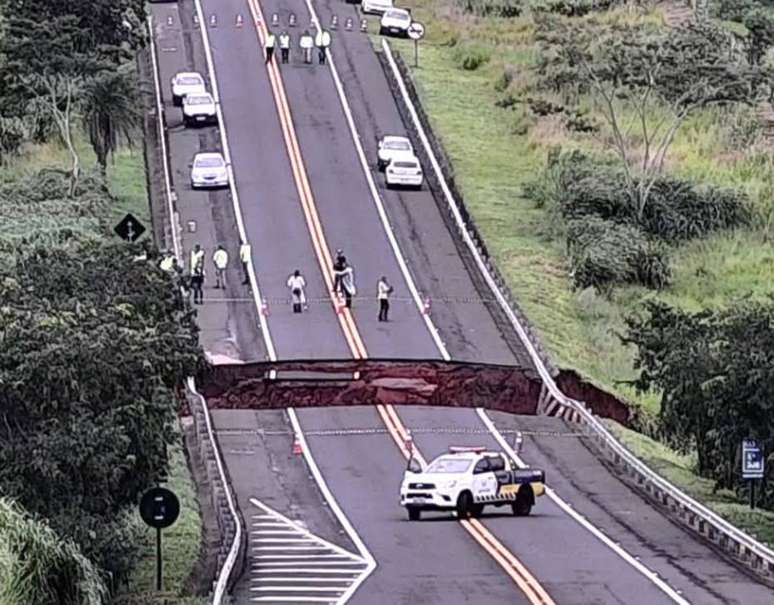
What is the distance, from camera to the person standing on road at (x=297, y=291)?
59062 millimetres

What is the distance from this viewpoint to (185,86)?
82375 mm

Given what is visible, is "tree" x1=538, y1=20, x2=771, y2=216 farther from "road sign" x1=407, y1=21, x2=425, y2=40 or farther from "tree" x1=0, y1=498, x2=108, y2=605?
"tree" x1=0, y1=498, x2=108, y2=605

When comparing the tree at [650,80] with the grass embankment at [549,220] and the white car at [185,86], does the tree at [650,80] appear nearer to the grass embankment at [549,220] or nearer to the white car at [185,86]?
the grass embankment at [549,220]

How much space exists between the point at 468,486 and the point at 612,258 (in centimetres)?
2980

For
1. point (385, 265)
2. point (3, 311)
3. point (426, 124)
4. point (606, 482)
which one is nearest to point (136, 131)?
point (426, 124)

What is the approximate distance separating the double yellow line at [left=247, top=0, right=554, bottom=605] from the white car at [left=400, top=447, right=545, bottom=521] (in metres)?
0.45

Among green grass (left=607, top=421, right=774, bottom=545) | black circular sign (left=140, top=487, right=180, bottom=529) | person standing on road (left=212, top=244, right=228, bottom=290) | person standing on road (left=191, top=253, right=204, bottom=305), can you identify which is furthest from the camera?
person standing on road (left=212, top=244, right=228, bottom=290)

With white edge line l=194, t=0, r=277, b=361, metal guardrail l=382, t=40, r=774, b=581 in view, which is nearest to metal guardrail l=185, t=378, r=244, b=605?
white edge line l=194, t=0, r=277, b=361

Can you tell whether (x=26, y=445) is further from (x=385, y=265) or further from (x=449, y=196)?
(x=449, y=196)

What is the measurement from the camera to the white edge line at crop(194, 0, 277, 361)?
5728 centimetres

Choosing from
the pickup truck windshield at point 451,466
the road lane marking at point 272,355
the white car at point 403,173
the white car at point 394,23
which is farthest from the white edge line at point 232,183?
the pickup truck windshield at point 451,466

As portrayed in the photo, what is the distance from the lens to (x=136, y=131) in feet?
260

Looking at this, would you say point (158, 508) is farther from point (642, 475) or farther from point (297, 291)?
point (297, 291)

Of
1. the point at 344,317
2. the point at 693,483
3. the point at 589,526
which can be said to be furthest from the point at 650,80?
the point at 589,526
